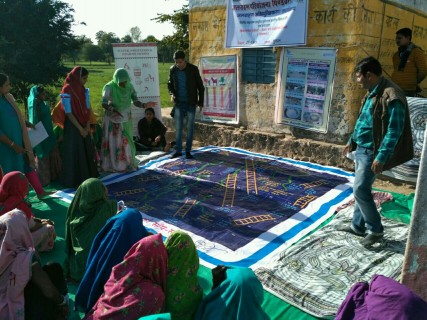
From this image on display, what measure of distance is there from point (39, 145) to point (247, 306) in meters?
4.11

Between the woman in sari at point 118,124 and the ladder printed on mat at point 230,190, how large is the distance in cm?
150

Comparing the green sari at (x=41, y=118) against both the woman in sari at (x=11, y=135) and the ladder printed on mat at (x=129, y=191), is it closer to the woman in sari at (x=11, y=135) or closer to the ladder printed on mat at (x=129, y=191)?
the woman in sari at (x=11, y=135)

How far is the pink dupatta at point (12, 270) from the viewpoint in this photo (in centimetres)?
207

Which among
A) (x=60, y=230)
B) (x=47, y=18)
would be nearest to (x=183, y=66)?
(x=60, y=230)

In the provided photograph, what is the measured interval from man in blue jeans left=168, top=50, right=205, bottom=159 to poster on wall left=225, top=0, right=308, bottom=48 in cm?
116

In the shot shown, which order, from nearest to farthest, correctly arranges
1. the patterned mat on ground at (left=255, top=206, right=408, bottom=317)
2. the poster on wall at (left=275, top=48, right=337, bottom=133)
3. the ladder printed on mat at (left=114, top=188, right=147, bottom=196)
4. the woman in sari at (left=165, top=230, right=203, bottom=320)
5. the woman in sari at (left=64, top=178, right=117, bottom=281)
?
1. the woman in sari at (left=165, top=230, right=203, bottom=320)
2. the patterned mat on ground at (left=255, top=206, right=408, bottom=317)
3. the woman in sari at (left=64, top=178, right=117, bottom=281)
4. the ladder printed on mat at (left=114, top=188, right=147, bottom=196)
5. the poster on wall at (left=275, top=48, right=337, bottom=133)

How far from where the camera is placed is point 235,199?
4598 millimetres

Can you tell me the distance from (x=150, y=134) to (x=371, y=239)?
183 inches

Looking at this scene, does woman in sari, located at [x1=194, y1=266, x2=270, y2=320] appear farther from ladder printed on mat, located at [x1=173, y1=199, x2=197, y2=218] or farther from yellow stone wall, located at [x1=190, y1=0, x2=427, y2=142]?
yellow stone wall, located at [x1=190, y1=0, x2=427, y2=142]

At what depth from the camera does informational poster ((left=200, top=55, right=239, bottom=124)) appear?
6.98 meters

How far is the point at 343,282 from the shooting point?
9.37 feet

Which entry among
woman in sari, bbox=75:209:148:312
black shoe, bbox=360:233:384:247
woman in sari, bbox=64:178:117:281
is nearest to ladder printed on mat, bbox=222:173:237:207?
black shoe, bbox=360:233:384:247

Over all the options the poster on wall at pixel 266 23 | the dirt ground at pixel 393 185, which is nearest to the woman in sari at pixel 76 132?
the poster on wall at pixel 266 23

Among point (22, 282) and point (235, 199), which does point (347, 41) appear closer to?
point (235, 199)
